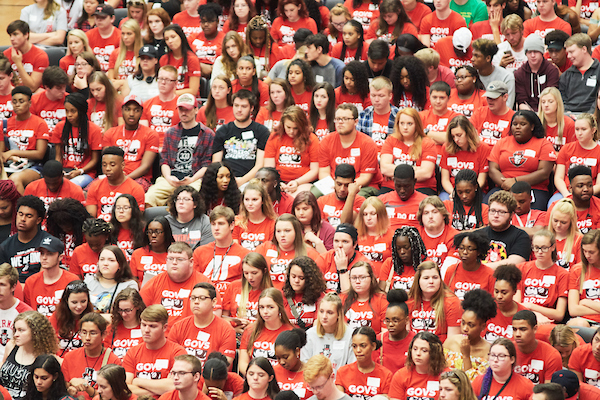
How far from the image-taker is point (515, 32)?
1114 centimetres

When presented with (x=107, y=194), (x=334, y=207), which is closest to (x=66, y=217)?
(x=107, y=194)

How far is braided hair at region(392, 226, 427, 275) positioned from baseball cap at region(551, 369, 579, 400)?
176 cm

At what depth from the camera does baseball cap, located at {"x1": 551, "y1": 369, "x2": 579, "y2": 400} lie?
6.73 m

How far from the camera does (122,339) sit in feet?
26.3

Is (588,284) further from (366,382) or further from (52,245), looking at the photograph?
(52,245)

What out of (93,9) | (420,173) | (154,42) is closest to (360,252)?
(420,173)

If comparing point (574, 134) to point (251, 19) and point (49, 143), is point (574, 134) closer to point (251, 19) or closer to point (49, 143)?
point (251, 19)

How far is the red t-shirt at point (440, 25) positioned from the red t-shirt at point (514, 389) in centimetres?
570

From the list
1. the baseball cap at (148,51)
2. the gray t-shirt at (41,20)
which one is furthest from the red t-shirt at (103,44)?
the baseball cap at (148,51)

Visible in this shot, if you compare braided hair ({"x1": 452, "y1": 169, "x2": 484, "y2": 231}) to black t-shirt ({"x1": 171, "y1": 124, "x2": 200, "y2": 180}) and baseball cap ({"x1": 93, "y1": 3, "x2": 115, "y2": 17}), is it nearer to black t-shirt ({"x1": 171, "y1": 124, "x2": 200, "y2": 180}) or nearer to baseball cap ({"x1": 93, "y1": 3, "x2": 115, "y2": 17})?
black t-shirt ({"x1": 171, "y1": 124, "x2": 200, "y2": 180})

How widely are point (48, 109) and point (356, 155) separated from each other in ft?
12.5

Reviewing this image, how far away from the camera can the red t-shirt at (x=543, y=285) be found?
8023 mm

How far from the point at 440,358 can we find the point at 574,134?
3.85 metres

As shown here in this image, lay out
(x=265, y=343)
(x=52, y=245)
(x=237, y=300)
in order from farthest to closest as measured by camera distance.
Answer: (x=52, y=245)
(x=237, y=300)
(x=265, y=343)
